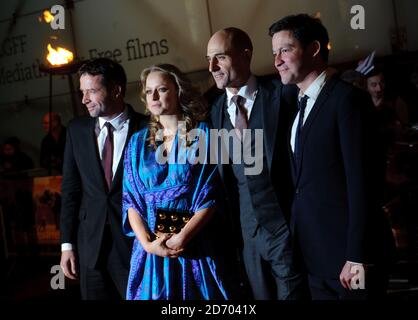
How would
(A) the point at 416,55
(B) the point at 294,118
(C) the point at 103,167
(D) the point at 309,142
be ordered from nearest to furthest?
(D) the point at 309,142, (B) the point at 294,118, (C) the point at 103,167, (A) the point at 416,55

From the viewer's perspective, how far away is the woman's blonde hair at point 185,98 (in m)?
2.51

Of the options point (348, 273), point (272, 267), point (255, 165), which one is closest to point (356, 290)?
point (348, 273)

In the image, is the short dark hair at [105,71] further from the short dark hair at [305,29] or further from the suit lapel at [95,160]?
the short dark hair at [305,29]

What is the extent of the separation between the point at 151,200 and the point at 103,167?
34 centimetres

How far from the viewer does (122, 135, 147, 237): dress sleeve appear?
2566 millimetres

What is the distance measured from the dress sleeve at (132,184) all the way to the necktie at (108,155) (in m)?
0.13

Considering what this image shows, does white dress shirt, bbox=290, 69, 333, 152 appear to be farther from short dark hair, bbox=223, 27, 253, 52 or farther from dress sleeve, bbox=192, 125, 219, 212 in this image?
dress sleeve, bbox=192, 125, 219, 212

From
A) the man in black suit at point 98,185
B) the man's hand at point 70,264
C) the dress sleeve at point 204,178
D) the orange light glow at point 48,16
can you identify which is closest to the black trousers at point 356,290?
the dress sleeve at point 204,178

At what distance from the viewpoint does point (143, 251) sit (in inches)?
102

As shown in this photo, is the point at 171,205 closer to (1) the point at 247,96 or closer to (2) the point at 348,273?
(1) the point at 247,96

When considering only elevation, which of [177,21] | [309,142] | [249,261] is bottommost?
[249,261]

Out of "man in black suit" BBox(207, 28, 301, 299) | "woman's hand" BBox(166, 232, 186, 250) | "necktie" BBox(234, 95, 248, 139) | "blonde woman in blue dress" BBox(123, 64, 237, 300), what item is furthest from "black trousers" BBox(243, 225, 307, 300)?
"necktie" BBox(234, 95, 248, 139)

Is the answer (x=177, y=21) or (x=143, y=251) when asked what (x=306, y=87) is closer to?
(x=143, y=251)
